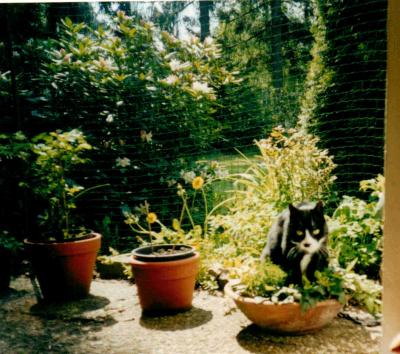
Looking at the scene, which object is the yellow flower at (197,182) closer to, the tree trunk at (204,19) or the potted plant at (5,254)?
the potted plant at (5,254)

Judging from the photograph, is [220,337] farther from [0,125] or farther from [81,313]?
[0,125]

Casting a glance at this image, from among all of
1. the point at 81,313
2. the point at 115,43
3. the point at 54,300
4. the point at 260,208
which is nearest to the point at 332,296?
the point at 260,208

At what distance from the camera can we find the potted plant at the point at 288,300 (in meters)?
1.83

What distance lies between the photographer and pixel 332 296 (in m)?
1.88

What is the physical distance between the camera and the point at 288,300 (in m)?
1.83

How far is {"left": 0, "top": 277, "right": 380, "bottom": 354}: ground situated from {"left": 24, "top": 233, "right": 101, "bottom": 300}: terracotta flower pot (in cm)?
11

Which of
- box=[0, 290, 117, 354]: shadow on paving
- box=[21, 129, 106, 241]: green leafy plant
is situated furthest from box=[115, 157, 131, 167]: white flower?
box=[0, 290, 117, 354]: shadow on paving

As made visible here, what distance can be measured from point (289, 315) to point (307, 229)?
40 cm

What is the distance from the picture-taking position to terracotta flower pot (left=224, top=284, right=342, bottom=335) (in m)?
1.84

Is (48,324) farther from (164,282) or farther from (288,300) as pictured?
(288,300)

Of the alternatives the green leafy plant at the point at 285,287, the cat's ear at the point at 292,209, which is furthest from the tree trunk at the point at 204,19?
the green leafy plant at the point at 285,287

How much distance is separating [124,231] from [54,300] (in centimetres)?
113

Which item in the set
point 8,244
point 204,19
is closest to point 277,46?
point 204,19

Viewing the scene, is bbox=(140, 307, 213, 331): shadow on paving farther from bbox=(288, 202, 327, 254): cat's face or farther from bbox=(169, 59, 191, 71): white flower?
bbox=(169, 59, 191, 71): white flower
